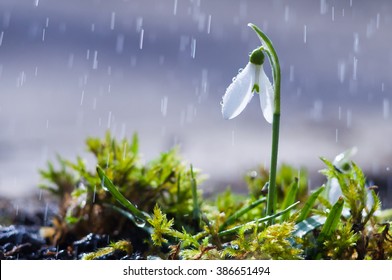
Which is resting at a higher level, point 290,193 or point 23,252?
point 290,193

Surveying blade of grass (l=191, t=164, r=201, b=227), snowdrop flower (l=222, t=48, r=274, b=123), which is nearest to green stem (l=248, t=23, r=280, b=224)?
snowdrop flower (l=222, t=48, r=274, b=123)

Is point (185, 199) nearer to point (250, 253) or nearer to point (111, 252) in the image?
point (111, 252)

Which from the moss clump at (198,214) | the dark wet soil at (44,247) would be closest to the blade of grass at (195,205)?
the moss clump at (198,214)

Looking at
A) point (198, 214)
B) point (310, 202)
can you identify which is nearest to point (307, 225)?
point (310, 202)

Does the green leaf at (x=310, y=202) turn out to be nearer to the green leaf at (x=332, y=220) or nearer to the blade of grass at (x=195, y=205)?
the green leaf at (x=332, y=220)

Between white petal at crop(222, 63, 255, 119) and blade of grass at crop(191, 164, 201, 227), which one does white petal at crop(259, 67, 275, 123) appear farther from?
blade of grass at crop(191, 164, 201, 227)

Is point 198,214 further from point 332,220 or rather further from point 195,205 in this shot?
point 332,220

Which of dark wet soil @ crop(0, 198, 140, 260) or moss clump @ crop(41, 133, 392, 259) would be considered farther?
dark wet soil @ crop(0, 198, 140, 260)
